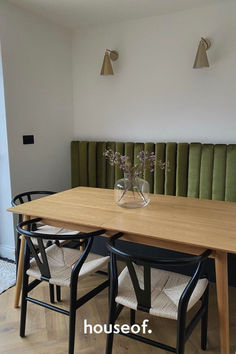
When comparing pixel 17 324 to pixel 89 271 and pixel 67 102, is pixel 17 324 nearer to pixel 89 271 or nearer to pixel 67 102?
pixel 89 271

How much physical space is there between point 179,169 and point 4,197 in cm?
178

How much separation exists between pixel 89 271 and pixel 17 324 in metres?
0.73

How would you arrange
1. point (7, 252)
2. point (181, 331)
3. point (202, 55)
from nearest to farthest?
point (181, 331)
point (202, 55)
point (7, 252)

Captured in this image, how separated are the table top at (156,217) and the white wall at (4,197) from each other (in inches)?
28.7

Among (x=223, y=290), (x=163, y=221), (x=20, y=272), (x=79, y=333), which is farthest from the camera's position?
(x=20, y=272)

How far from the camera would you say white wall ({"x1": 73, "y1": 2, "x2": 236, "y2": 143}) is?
2973 mm

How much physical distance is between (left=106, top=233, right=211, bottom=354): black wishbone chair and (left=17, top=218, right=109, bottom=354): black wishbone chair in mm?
191

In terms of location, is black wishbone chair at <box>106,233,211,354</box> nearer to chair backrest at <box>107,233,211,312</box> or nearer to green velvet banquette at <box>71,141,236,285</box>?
chair backrest at <box>107,233,211,312</box>

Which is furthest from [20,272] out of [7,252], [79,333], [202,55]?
[202,55]

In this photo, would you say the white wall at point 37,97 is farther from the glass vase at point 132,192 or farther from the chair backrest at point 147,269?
the chair backrest at point 147,269

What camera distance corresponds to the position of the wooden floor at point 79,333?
5.99 ft

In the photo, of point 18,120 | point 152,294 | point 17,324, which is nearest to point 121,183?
point 152,294

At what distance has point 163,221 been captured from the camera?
5.96ft

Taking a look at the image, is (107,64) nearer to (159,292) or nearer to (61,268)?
(61,268)
